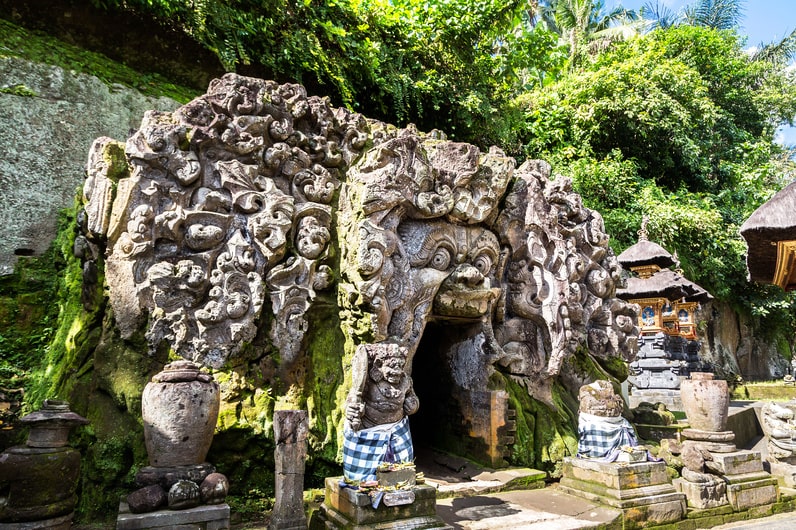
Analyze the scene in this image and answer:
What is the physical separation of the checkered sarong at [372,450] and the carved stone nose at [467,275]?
3.13m

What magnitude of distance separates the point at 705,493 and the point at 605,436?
1465mm

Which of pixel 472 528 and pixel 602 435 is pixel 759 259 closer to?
pixel 602 435

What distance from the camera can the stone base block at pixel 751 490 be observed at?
673 centimetres

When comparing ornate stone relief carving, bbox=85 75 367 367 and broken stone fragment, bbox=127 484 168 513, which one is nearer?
broken stone fragment, bbox=127 484 168 513

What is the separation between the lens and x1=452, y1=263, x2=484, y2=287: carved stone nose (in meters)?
7.98

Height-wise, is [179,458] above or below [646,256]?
below

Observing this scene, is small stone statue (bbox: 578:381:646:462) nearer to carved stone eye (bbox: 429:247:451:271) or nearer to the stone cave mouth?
the stone cave mouth

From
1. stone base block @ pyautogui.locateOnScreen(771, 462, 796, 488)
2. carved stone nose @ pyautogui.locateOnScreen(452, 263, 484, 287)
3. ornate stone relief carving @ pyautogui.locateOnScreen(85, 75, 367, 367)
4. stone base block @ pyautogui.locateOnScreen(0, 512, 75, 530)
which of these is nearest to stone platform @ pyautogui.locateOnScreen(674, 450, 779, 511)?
stone base block @ pyautogui.locateOnScreen(771, 462, 796, 488)

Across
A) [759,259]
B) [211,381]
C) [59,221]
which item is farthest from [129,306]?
[759,259]

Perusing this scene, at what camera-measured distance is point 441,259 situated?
8.03 metres

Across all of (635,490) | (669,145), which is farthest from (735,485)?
(669,145)

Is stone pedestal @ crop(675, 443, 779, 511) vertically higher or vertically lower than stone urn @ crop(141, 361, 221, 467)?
lower

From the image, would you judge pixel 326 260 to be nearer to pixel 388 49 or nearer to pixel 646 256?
pixel 388 49

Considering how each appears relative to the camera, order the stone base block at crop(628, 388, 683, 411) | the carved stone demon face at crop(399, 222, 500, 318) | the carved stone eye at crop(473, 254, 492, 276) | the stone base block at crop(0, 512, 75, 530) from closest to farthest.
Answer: the stone base block at crop(0, 512, 75, 530)
the carved stone demon face at crop(399, 222, 500, 318)
the carved stone eye at crop(473, 254, 492, 276)
the stone base block at crop(628, 388, 683, 411)
